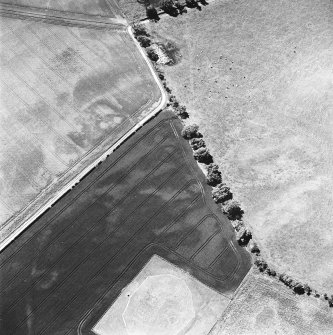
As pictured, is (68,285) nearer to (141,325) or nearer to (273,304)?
(141,325)

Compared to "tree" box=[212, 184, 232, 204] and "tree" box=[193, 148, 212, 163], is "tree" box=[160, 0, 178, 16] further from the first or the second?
"tree" box=[212, 184, 232, 204]

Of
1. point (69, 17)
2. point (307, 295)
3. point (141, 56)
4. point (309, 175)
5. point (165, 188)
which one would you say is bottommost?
point (307, 295)

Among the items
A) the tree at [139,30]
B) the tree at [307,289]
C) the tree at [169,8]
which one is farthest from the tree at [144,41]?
the tree at [307,289]

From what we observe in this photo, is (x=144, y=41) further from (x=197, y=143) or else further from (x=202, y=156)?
(x=202, y=156)

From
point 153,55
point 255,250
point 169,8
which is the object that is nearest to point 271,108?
point 153,55

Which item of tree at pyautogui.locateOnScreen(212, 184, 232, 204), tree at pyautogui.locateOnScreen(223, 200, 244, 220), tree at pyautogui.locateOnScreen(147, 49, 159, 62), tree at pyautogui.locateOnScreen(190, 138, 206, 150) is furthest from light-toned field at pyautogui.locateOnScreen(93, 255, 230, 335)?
tree at pyautogui.locateOnScreen(147, 49, 159, 62)

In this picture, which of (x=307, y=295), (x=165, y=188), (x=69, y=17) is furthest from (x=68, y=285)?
(x=69, y=17)
